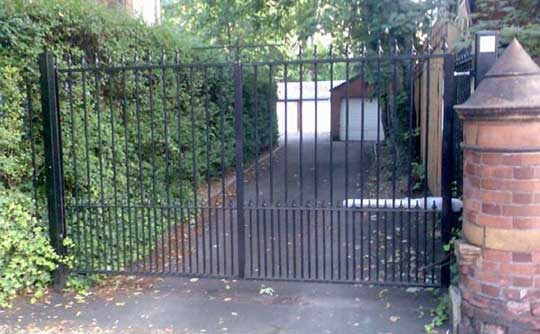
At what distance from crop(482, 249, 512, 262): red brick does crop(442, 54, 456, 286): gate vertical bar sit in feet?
2.37

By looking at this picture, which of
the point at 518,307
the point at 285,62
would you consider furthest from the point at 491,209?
the point at 285,62

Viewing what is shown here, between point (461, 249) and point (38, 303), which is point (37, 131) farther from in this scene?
point (461, 249)

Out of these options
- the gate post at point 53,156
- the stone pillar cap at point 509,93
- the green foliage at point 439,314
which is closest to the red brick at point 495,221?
the stone pillar cap at point 509,93

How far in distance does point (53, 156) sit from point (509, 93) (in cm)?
374

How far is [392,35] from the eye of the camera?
866 cm

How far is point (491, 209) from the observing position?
3.48 meters

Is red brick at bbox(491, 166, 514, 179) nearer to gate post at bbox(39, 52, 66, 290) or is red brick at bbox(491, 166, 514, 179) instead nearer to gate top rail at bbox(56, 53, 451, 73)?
gate top rail at bbox(56, 53, 451, 73)

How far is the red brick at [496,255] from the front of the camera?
348 cm

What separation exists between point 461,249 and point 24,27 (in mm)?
4147

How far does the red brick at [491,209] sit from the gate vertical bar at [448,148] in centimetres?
69

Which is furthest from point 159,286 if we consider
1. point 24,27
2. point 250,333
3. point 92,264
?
point 24,27

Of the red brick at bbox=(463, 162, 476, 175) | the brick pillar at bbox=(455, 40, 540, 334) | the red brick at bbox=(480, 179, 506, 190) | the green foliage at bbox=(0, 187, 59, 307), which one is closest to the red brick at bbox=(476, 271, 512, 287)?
the brick pillar at bbox=(455, 40, 540, 334)

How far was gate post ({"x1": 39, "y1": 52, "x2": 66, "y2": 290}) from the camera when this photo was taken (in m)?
4.67

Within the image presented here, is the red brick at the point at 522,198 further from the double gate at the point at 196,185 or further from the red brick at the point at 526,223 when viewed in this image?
the double gate at the point at 196,185
